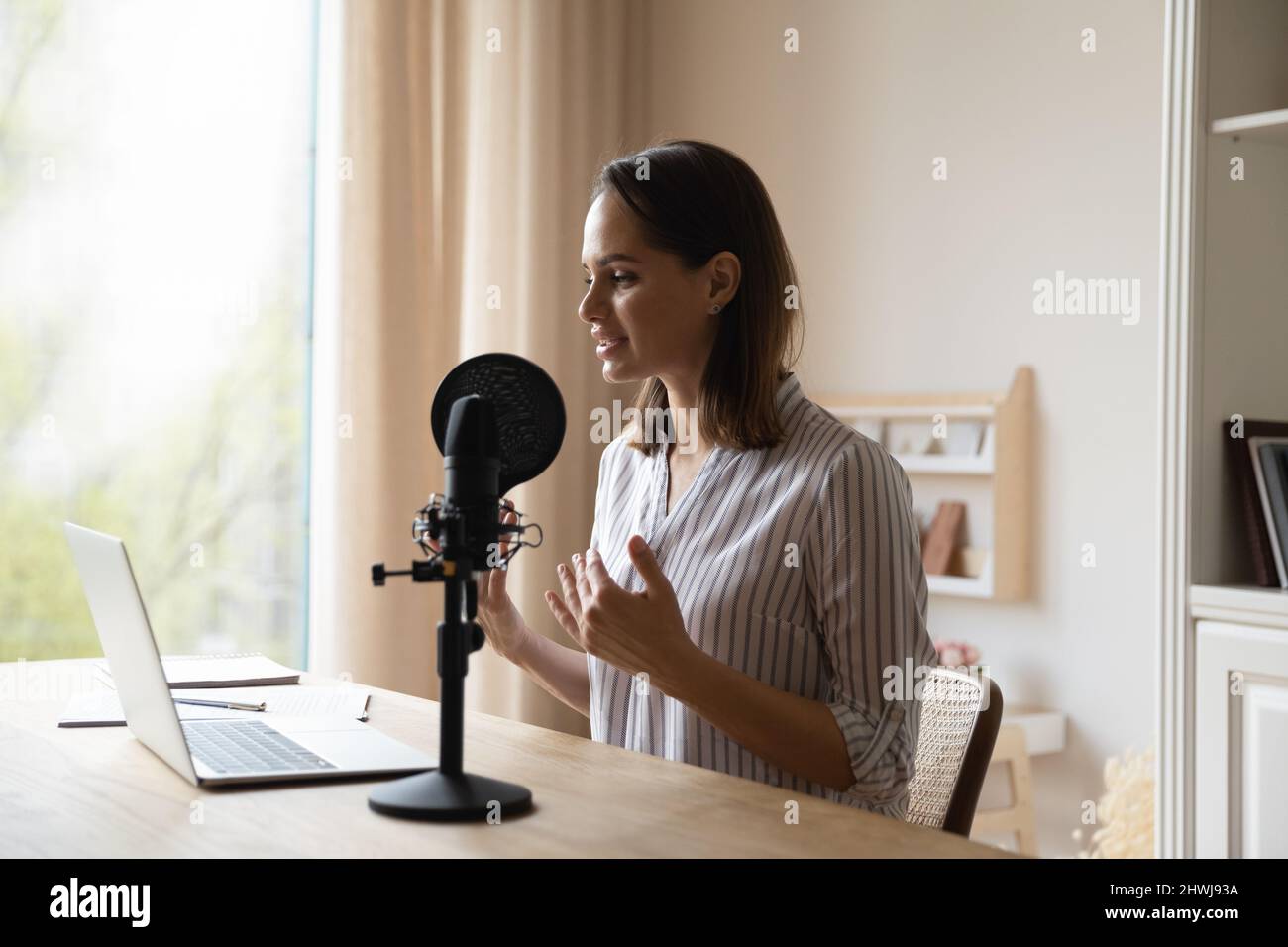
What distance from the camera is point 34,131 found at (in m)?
3.05

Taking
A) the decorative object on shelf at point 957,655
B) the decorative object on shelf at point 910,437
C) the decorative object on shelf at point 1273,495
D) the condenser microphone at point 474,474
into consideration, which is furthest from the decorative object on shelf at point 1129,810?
the condenser microphone at point 474,474

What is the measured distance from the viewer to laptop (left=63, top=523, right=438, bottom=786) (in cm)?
118

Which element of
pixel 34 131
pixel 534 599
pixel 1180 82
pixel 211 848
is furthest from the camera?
pixel 534 599

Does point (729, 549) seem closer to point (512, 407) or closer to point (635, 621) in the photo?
point (635, 621)

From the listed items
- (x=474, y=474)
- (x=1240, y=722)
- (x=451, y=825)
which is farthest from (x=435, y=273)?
(x=451, y=825)

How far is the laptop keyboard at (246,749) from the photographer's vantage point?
1234 millimetres

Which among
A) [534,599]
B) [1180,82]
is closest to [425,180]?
[534,599]

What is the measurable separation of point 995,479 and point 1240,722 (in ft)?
3.16

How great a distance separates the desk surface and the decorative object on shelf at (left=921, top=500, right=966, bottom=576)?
6.04 ft
